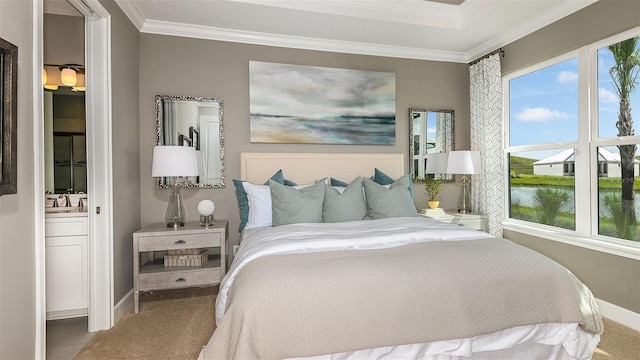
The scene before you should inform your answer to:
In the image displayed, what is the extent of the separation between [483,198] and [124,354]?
371 centimetres

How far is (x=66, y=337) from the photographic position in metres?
2.33

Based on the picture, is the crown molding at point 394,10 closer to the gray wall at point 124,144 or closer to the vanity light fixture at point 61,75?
the gray wall at point 124,144

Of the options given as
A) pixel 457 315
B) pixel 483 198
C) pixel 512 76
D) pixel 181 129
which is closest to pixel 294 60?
pixel 181 129

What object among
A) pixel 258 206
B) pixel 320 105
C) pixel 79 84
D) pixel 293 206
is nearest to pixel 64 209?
pixel 79 84

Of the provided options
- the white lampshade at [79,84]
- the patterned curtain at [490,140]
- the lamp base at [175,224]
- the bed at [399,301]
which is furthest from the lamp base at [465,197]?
the white lampshade at [79,84]

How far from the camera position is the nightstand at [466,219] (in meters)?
3.55

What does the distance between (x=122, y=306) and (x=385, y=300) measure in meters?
2.34

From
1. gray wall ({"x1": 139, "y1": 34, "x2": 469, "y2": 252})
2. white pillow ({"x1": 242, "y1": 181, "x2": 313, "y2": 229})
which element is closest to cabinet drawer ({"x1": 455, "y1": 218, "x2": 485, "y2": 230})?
gray wall ({"x1": 139, "y1": 34, "x2": 469, "y2": 252})

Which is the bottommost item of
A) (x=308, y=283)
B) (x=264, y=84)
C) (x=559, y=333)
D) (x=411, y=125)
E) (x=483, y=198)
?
(x=559, y=333)

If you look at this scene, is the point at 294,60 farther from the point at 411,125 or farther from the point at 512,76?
the point at 512,76

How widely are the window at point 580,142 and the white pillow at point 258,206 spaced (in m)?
2.78

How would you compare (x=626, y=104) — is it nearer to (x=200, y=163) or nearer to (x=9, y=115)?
(x=200, y=163)

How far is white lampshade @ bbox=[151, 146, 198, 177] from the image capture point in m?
2.72

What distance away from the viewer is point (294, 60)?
3594 millimetres
